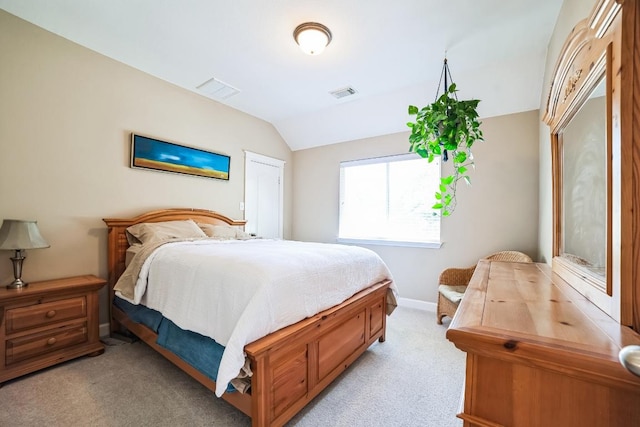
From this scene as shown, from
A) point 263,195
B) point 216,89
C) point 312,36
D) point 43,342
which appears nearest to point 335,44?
point 312,36

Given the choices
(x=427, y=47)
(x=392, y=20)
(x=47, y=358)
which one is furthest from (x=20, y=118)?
(x=427, y=47)

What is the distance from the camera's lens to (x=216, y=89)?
3.35m

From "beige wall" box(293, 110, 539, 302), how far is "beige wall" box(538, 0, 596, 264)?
0.19m

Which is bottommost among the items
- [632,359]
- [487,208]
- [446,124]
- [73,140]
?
[632,359]

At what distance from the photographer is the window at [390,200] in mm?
3605

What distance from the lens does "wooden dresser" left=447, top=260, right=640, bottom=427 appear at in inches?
21.7

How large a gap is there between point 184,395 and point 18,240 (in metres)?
1.69

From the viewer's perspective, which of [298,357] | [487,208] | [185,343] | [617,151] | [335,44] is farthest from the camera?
[487,208]

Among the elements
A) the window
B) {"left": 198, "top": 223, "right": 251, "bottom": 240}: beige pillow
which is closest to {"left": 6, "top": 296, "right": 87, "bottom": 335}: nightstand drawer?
{"left": 198, "top": 223, "right": 251, "bottom": 240}: beige pillow

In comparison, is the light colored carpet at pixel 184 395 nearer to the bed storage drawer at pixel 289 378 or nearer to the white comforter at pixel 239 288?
the bed storage drawer at pixel 289 378

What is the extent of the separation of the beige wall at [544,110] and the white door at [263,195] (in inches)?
137

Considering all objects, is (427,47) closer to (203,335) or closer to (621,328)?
(621,328)

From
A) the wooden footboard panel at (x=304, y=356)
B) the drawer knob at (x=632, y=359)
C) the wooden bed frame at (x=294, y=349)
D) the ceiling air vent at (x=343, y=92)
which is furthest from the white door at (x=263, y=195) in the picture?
the drawer knob at (x=632, y=359)

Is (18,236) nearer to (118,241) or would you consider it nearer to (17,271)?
(17,271)
